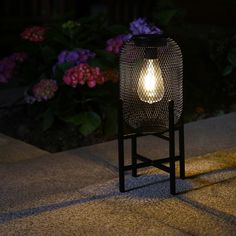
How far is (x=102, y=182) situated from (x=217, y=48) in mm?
3249

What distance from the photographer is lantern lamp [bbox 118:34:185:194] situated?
15.2 ft

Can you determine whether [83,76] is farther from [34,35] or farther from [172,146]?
[172,146]

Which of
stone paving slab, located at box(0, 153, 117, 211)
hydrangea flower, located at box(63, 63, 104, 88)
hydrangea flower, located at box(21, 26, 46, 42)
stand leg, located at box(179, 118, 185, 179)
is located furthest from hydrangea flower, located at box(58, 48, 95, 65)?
stand leg, located at box(179, 118, 185, 179)

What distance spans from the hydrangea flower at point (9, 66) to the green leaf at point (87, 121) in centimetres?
80

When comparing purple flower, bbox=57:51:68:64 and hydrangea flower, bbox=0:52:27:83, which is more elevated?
purple flower, bbox=57:51:68:64

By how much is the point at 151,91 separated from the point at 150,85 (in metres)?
0.04

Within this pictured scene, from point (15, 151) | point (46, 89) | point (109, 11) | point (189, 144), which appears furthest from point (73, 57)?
point (109, 11)

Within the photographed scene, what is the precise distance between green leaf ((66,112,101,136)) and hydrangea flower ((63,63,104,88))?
0.29m

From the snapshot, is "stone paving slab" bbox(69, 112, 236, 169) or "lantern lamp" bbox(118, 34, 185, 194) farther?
"stone paving slab" bbox(69, 112, 236, 169)

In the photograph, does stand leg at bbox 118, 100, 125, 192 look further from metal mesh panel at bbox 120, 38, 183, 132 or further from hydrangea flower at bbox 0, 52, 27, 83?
hydrangea flower at bbox 0, 52, 27, 83

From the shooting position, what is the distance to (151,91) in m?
4.66

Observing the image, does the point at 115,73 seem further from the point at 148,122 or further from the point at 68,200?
the point at 68,200

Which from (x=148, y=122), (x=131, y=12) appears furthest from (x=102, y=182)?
(x=131, y=12)

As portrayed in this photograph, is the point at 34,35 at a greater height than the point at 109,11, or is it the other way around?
the point at 34,35
